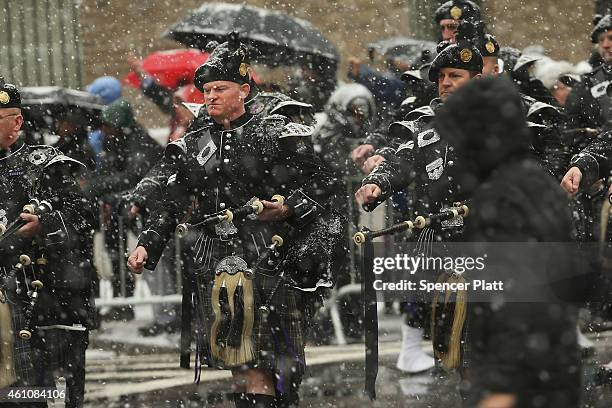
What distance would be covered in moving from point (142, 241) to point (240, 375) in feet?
2.88

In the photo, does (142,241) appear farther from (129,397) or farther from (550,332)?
(550,332)

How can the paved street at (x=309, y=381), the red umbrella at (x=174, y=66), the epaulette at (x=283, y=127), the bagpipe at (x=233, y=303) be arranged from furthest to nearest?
1. the red umbrella at (x=174, y=66)
2. the paved street at (x=309, y=381)
3. the epaulette at (x=283, y=127)
4. the bagpipe at (x=233, y=303)

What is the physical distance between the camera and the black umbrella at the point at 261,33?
1238 cm

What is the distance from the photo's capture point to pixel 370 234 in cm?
680

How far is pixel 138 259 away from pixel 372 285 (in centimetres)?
122

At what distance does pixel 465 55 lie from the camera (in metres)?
7.29

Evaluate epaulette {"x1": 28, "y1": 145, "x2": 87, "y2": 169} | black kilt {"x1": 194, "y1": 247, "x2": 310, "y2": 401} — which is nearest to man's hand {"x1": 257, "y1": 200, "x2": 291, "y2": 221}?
black kilt {"x1": 194, "y1": 247, "x2": 310, "y2": 401}

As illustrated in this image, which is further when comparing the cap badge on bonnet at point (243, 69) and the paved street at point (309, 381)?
the paved street at point (309, 381)

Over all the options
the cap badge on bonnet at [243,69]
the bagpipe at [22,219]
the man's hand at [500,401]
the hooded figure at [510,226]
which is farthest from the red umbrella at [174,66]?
the man's hand at [500,401]

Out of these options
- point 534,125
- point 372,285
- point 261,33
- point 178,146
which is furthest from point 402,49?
point 372,285

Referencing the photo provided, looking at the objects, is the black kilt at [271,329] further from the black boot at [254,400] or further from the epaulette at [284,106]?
the epaulette at [284,106]

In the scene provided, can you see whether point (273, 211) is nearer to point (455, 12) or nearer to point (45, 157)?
point (45, 157)

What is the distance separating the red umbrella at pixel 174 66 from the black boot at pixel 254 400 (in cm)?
506

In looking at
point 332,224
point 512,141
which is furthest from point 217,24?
point 512,141
